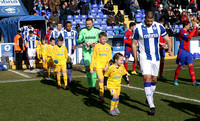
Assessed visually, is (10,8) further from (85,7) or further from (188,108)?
(188,108)

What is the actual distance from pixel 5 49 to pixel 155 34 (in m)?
12.5

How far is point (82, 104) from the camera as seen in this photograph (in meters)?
7.91

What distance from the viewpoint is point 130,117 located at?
6.54 meters

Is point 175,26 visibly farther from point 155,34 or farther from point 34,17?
point 155,34

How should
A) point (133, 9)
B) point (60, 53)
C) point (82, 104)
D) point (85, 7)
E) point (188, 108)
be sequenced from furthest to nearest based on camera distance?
point (133, 9), point (85, 7), point (60, 53), point (82, 104), point (188, 108)

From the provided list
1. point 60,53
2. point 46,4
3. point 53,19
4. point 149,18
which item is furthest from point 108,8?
point 149,18

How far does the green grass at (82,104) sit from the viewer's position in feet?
21.9

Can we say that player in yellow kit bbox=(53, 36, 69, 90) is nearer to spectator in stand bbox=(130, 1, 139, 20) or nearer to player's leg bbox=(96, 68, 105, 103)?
player's leg bbox=(96, 68, 105, 103)

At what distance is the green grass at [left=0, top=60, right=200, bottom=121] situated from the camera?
6.66 meters

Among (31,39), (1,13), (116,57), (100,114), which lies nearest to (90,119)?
(100,114)

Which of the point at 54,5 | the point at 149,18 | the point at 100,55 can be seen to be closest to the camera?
the point at 149,18

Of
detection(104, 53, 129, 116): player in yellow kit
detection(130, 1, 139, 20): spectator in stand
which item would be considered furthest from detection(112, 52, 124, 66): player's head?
detection(130, 1, 139, 20): spectator in stand

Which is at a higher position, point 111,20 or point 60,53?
point 111,20

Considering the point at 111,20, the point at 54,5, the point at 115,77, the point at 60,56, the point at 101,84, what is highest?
the point at 54,5
